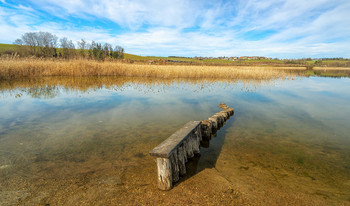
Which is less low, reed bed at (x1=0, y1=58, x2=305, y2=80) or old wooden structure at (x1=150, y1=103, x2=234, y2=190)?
reed bed at (x1=0, y1=58, x2=305, y2=80)

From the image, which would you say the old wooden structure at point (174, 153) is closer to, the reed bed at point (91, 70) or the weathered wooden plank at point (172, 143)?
the weathered wooden plank at point (172, 143)

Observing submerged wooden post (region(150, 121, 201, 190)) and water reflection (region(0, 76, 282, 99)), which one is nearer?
submerged wooden post (region(150, 121, 201, 190))

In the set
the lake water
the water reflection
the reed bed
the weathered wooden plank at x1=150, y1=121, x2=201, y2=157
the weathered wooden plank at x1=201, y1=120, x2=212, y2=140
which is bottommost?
the lake water

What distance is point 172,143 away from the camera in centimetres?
314

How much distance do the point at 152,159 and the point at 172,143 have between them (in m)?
1.05

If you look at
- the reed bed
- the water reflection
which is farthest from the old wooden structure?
the reed bed

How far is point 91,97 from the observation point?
32.8 feet

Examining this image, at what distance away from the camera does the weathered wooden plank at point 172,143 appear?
9.05 ft

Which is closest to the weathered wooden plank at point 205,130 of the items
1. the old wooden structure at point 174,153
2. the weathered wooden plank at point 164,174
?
the old wooden structure at point 174,153

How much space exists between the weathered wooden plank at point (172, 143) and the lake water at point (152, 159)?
71cm

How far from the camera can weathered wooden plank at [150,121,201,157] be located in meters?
2.76

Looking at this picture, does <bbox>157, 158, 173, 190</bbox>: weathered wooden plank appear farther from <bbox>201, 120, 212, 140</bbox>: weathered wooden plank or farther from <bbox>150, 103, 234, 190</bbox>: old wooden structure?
<bbox>201, 120, 212, 140</bbox>: weathered wooden plank

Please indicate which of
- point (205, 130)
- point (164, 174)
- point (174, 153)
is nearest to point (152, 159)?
point (174, 153)

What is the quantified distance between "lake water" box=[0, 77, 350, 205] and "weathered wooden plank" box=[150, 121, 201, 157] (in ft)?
2.33
